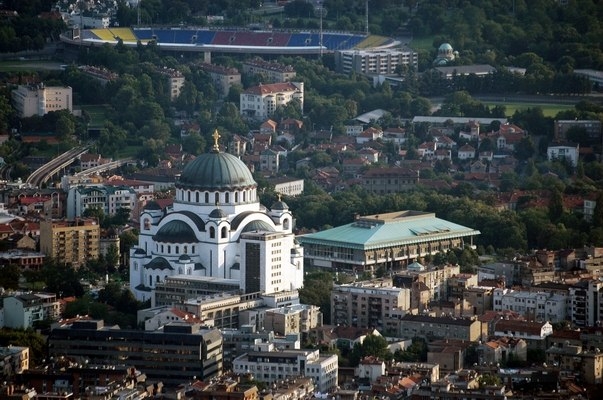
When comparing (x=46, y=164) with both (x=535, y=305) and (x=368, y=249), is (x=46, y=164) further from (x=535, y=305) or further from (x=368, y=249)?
(x=535, y=305)

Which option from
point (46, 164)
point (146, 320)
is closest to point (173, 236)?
point (146, 320)

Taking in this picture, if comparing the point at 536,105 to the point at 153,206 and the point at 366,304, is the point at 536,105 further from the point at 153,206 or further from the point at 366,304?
the point at 366,304

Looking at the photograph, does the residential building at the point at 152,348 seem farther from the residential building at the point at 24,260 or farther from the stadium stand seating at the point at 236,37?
the stadium stand seating at the point at 236,37

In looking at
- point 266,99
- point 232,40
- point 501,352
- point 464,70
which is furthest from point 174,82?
point 501,352

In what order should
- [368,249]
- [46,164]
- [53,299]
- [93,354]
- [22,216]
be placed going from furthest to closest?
[46,164] < [22,216] < [368,249] < [53,299] < [93,354]

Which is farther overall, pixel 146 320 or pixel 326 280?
pixel 326 280

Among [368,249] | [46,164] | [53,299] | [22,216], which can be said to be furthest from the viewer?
[46,164]
